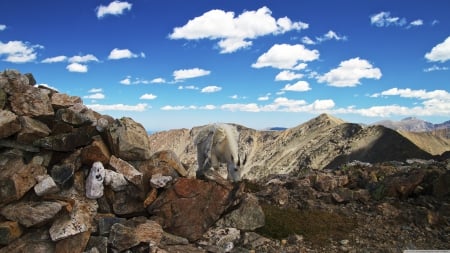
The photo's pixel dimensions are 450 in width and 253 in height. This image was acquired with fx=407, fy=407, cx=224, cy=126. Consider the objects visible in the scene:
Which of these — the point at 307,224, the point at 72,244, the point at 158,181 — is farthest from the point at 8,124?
the point at 307,224

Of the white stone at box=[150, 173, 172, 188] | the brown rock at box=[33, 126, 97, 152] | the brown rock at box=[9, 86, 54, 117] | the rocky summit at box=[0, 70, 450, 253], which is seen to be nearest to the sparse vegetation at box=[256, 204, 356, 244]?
the rocky summit at box=[0, 70, 450, 253]

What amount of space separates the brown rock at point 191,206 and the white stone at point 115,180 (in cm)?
92

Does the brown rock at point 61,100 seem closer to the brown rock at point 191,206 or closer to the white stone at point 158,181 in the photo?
the white stone at point 158,181

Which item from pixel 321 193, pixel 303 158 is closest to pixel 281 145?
pixel 303 158

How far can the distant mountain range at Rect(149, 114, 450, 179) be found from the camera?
9681cm

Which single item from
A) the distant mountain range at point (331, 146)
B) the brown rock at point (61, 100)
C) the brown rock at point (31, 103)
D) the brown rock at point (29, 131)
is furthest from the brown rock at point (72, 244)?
the distant mountain range at point (331, 146)

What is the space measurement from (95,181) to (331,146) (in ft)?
367

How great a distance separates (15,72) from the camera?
10.6 meters

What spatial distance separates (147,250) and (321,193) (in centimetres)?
770

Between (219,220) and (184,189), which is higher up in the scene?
(184,189)

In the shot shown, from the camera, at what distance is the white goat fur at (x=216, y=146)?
507 inches

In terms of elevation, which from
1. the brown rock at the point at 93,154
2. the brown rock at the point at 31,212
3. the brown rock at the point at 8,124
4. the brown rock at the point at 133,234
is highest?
the brown rock at the point at 8,124

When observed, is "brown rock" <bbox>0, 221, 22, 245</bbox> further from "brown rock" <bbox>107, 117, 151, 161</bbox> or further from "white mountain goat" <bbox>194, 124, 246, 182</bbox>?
"white mountain goat" <bbox>194, 124, 246, 182</bbox>

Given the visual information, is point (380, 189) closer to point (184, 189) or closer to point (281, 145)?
point (184, 189)
